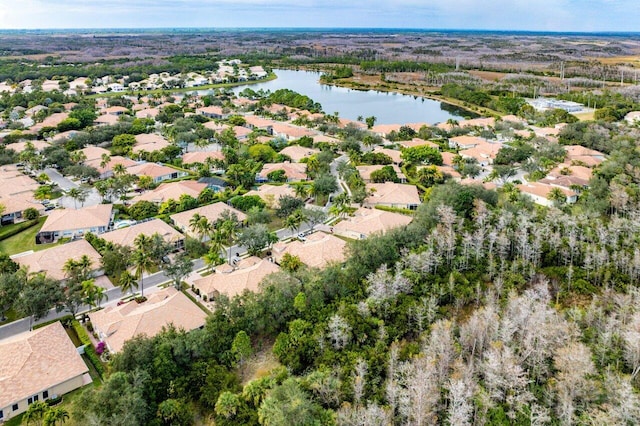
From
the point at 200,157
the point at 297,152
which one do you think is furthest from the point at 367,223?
the point at 200,157

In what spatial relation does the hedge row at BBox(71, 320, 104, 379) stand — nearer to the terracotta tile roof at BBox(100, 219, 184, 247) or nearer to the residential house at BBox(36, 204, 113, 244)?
the terracotta tile roof at BBox(100, 219, 184, 247)

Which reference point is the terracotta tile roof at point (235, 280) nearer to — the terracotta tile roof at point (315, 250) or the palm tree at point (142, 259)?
the terracotta tile roof at point (315, 250)

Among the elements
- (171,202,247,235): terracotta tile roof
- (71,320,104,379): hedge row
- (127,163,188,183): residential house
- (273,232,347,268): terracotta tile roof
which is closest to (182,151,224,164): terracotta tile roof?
(127,163,188,183): residential house

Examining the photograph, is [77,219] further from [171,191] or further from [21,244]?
[171,191]

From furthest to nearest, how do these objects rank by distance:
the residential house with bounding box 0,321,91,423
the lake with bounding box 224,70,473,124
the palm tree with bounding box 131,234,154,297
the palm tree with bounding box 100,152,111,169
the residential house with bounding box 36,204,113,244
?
1. the lake with bounding box 224,70,473,124
2. the palm tree with bounding box 100,152,111,169
3. the residential house with bounding box 36,204,113,244
4. the palm tree with bounding box 131,234,154,297
5. the residential house with bounding box 0,321,91,423

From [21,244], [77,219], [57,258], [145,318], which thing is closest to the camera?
[145,318]

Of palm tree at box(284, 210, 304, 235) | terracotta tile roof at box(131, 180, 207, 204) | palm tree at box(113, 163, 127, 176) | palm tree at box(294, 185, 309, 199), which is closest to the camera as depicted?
palm tree at box(284, 210, 304, 235)
